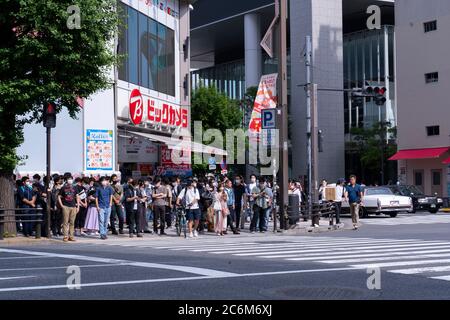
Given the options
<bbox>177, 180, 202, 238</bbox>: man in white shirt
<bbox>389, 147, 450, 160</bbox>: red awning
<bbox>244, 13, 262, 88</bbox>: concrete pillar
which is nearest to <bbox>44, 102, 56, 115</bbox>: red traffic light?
<bbox>177, 180, 202, 238</bbox>: man in white shirt

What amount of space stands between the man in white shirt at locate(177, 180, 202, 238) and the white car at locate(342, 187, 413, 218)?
531 inches

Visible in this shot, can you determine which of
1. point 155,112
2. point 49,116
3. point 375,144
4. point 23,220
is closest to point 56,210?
point 23,220

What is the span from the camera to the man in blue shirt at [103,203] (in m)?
21.5

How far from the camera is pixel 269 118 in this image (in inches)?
958

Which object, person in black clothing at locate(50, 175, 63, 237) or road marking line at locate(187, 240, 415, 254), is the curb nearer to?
person in black clothing at locate(50, 175, 63, 237)

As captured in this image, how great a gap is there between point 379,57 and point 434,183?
1869 cm

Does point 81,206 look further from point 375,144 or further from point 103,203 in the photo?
→ point 375,144

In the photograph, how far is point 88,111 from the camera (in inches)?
1109

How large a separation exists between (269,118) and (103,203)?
650 cm

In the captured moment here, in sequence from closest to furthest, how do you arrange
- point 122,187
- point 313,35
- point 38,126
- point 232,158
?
1. point 122,187
2. point 38,126
3. point 232,158
4. point 313,35

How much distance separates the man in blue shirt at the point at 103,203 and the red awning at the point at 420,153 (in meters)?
32.5

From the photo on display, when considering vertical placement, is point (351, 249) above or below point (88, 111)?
below

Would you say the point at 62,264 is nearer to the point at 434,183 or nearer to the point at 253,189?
the point at 253,189
